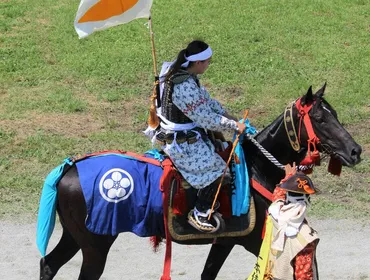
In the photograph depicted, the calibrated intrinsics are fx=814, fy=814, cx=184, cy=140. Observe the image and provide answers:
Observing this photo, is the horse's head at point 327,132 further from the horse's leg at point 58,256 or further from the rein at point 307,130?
the horse's leg at point 58,256

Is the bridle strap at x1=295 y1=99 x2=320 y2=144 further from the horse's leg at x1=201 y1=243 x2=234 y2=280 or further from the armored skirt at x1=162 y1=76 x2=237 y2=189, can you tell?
the horse's leg at x1=201 y1=243 x2=234 y2=280

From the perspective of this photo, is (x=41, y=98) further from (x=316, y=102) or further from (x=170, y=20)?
(x=316, y=102)

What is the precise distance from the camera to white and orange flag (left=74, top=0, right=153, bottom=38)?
714 cm

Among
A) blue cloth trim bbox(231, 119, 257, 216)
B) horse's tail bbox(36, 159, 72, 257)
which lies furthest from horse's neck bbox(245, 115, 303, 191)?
horse's tail bbox(36, 159, 72, 257)

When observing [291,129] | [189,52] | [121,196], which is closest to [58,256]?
[121,196]

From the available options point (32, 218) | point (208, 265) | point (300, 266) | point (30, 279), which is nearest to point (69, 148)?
point (32, 218)

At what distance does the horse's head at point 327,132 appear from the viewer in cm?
679

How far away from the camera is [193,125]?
6941 mm

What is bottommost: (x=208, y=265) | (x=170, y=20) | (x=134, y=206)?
(x=170, y=20)

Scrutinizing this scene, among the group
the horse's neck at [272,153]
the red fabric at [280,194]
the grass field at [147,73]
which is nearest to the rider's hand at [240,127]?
the horse's neck at [272,153]

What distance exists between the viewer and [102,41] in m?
14.7

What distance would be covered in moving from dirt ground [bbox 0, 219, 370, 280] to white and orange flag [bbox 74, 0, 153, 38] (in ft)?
8.40

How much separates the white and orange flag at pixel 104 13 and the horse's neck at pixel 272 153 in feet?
4.94

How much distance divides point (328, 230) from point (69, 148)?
3.85m
